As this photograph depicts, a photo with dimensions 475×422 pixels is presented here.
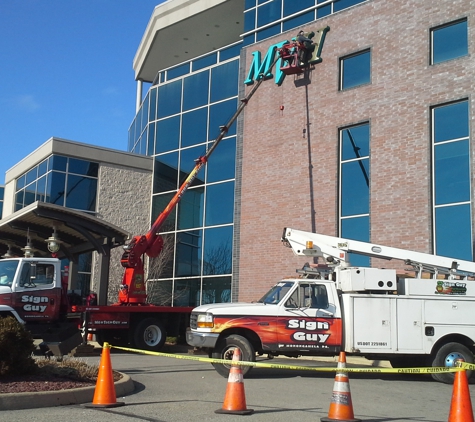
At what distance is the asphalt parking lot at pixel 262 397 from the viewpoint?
→ 822 cm

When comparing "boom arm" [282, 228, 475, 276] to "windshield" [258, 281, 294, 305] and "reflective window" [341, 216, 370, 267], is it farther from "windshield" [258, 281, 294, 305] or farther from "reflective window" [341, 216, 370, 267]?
"reflective window" [341, 216, 370, 267]

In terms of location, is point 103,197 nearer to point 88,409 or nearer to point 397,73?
point 397,73

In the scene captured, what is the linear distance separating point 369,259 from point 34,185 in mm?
17611

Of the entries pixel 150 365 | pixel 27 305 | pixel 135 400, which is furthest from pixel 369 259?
pixel 135 400

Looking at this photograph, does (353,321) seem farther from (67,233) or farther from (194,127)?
(194,127)

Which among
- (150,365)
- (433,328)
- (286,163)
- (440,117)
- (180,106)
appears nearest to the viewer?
(433,328)

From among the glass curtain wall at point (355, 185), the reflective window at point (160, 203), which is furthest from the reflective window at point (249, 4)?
the reflective window at point (160, 203)

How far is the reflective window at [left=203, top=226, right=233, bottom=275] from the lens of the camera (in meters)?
23.4

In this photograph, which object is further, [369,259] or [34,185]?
[34,185]

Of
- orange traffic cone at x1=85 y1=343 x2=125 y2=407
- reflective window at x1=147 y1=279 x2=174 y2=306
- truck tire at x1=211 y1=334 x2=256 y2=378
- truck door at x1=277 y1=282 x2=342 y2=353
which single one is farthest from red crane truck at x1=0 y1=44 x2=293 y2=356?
reflective window at x1=147 y1=279 x2=174 y2=306

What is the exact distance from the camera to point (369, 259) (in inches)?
761

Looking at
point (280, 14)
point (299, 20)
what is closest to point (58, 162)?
point (280, 14)

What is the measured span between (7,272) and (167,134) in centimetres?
1260

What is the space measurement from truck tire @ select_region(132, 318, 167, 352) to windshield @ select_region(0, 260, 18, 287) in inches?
147
